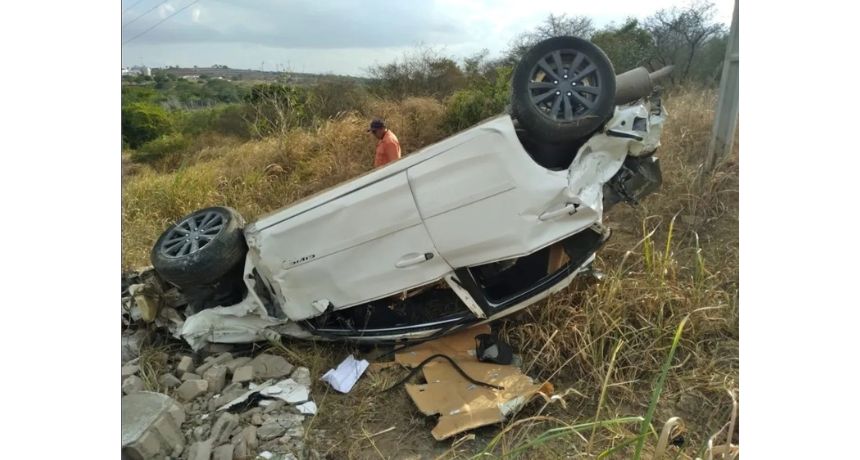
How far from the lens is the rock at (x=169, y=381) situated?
3070 mm

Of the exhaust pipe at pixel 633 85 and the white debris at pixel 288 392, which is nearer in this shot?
the exhaust pipe at pixel 633 85

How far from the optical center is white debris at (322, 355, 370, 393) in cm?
305

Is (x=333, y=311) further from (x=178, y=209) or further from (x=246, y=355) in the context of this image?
(x=178, y=209)

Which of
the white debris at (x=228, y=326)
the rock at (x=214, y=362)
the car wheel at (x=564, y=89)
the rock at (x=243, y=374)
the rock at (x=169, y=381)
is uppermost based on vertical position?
the car wheel at (x=564, y=89)

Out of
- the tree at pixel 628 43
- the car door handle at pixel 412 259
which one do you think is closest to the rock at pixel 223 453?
the car door handle at pixel 412 259

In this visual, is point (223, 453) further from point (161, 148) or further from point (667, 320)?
point (667, 320)

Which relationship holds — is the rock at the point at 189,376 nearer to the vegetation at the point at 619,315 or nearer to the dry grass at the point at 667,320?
the vegetation at the point at 619,315

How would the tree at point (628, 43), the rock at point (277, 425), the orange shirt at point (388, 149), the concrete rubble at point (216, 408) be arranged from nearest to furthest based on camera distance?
the concrete rubble at point (216, 408) → the rock at point (277, 425) → the tree at point (628, 43) → the orange shirt at point (388, 149)

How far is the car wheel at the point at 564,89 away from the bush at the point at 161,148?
76.3 inches

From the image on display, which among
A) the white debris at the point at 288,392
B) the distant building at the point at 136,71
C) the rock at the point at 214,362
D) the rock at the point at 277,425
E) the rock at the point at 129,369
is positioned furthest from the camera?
→ the rock at the point at 214,362

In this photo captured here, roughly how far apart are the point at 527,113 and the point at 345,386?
1.72 meters

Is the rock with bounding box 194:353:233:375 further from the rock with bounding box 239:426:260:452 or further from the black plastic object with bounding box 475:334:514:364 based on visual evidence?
the black plastic object with bounding box 475:334:514:364

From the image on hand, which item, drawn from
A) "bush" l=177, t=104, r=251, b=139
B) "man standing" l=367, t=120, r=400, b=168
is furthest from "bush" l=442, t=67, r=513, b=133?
"bush" l=177, t=104, r=251, b=139

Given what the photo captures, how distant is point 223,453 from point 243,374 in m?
0.63
